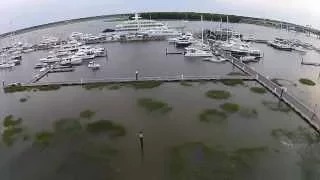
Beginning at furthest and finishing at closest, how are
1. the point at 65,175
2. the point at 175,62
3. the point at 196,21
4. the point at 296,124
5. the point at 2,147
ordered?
the point at 196,21 < the point at 175,62 < the point at 296,124 < the point at 2,147 < the point at 65,175

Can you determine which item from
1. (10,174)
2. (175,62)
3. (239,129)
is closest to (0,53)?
(175,62)

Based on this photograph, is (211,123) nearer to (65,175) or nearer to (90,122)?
(90,122)

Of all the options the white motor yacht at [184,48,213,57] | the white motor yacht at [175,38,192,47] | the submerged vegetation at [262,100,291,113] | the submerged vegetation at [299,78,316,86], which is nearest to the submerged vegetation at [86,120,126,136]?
the submerged vegetation at [262,100,291,113]

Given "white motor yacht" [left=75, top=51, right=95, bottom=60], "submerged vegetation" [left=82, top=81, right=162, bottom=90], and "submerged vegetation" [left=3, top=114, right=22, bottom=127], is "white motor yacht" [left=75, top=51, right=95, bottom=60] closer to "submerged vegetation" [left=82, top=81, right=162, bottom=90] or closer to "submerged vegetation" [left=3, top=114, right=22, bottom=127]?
"submerged vegetation" [left=82, top=81, right=162, bottom=90]

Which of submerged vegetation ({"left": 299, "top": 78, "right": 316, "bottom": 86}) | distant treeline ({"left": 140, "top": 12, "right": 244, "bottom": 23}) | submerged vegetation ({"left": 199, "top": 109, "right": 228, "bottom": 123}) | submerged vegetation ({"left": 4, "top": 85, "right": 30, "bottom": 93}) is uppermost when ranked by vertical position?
distant treeline ({"left": 140, "top": 12, "right": 244, "bottom": 23})

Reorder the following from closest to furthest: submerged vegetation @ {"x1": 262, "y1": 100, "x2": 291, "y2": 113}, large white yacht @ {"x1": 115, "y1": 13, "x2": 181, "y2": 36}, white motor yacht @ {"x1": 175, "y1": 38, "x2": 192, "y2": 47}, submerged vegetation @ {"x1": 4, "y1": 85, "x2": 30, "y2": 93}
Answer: submerged vegetation @ {"x1": 262, "y1": 100, "x2": 291, "y2": 113} → submerged vegetation @ {"x1": 4, "y1": 85, "x2": 30, "y2": 93} → white motor yacht @ {"x1": 175, "y1": 38, "x2": 192, "y2": 47} → large white yacht @ {"x1": 115, "y1": 13, "x2": 181, "y2": 36}

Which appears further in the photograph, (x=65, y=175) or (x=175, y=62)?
(x=175, y=62)

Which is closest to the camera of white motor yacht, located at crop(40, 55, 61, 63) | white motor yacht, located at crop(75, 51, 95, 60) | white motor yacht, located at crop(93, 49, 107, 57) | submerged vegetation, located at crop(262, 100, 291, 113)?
submerged vegetation, located at crop(262, 100, 291, 113)
